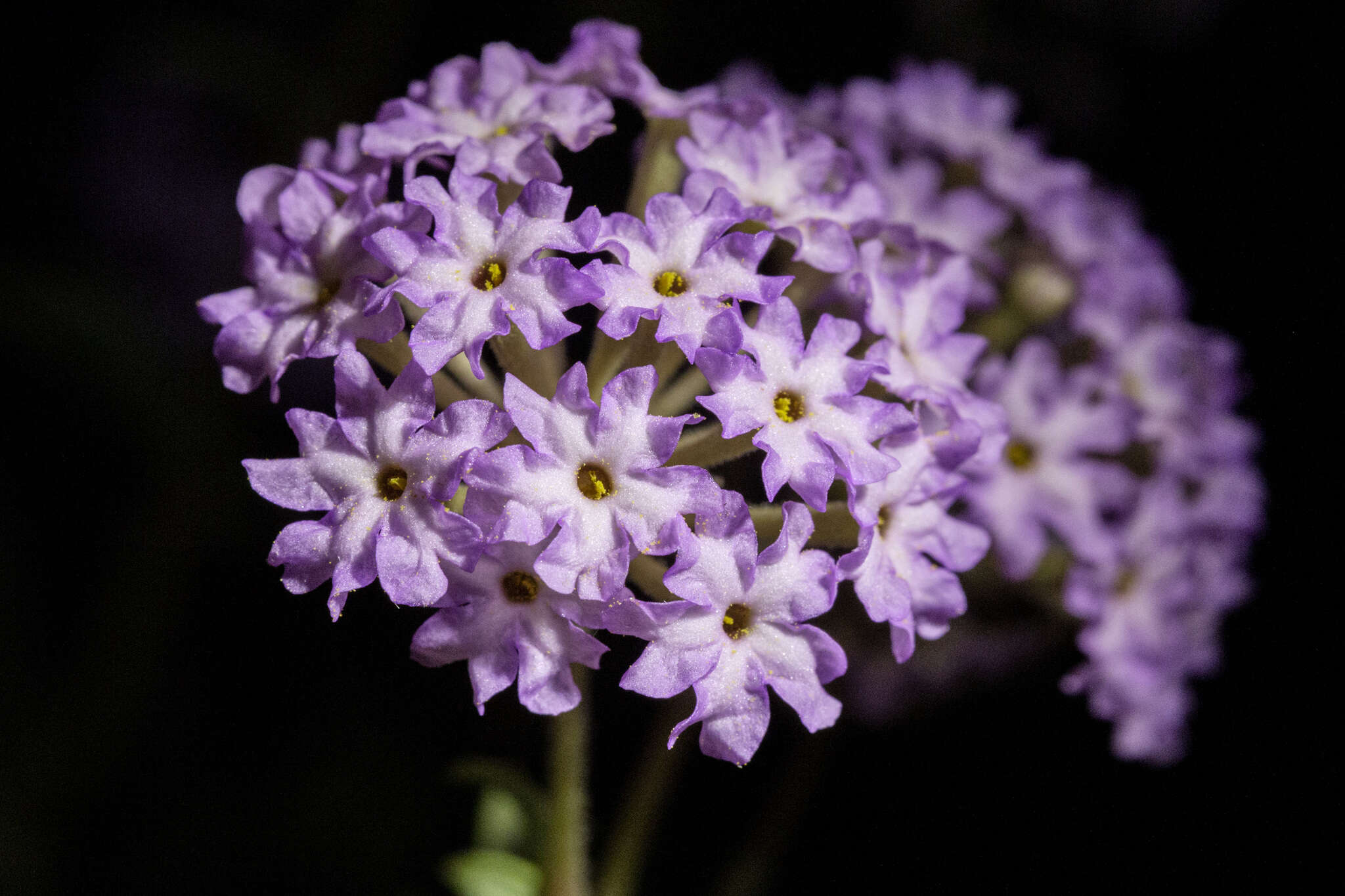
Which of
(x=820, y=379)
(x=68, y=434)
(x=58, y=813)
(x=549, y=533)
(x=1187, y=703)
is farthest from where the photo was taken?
(x=68, y=434)

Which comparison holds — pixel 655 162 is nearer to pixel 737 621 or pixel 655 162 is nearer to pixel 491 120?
pixel 491 120

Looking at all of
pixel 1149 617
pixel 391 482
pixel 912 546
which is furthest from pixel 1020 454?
pixel 391 482

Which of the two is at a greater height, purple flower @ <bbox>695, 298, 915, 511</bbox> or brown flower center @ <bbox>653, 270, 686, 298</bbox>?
brown flower center @ <bbox>653, 270, 686, 298</bbox>

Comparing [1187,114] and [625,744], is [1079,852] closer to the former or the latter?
[625,744]

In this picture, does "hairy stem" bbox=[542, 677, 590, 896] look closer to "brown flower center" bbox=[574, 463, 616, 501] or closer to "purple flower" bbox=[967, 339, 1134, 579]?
"brown flower center" bbox=[574, 463, 616, 501]

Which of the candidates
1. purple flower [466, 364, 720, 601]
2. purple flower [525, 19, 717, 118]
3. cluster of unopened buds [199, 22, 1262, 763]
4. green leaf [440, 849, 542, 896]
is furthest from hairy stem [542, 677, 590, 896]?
purple flower [525, 19, 717, 118]

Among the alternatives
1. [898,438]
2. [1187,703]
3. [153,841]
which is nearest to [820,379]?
[898,438]
